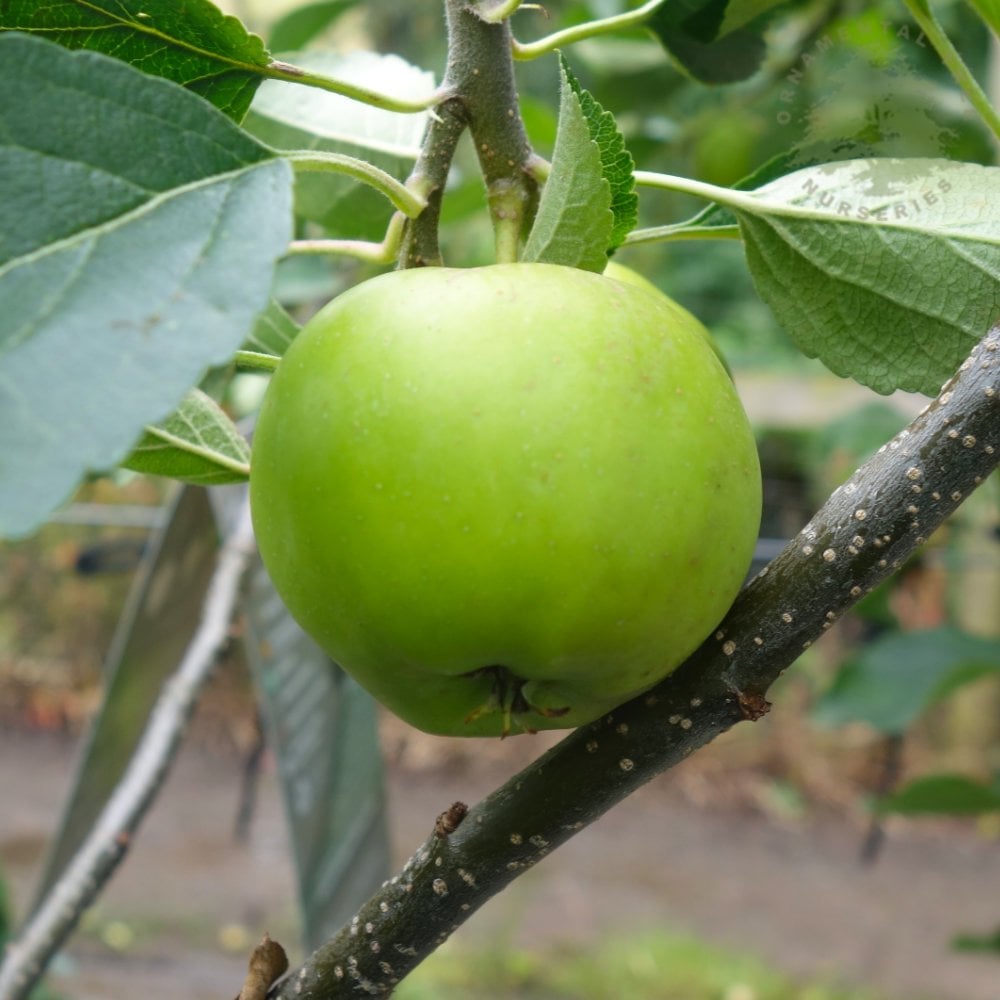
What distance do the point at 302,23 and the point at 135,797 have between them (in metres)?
0.75

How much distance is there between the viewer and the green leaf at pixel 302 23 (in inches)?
42.1

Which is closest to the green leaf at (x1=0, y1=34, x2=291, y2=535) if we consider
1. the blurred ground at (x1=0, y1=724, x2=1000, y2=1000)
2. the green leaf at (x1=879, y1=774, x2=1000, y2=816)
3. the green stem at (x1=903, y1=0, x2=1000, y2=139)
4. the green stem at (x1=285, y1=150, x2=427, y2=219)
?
the green stem at (x1=285, y1=150, x2=427, y2=219)

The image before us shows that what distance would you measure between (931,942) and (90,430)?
99.1 inches

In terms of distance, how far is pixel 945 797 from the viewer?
3.62 feet

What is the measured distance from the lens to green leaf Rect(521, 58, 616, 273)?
0.33 meters

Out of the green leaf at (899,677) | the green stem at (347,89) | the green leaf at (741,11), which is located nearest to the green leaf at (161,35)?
the green stem at (347,89)

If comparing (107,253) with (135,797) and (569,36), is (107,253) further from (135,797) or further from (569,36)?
(135,797)

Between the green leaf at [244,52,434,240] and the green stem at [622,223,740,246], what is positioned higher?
the green stem at [622,223,740,246]

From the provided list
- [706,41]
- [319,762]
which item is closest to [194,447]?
[706,41]

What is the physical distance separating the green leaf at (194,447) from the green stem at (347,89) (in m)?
0.12

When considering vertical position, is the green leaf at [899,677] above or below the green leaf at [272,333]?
below

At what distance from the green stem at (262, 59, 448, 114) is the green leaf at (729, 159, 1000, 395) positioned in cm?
12

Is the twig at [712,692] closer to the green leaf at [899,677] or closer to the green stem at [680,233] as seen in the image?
the green stem at [680,233]

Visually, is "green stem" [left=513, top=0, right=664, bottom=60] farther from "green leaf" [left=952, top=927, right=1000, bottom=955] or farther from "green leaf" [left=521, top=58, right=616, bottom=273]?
"green leaf" [left=952, top=927, right=1000, bottom=955]
